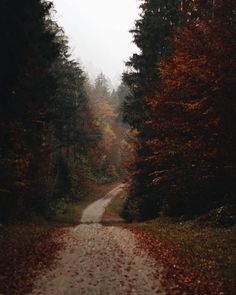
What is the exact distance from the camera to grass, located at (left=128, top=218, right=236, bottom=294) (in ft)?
39.3

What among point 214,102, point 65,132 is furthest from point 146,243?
point 65,132

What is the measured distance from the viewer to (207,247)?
15.1 metres

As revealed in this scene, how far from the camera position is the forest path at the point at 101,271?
10742mm

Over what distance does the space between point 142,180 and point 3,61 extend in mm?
14309

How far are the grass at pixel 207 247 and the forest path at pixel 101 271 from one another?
1.37 meters

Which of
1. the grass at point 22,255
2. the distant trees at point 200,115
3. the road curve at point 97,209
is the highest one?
the distant trees at point 200,115

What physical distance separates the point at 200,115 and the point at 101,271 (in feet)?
29.8

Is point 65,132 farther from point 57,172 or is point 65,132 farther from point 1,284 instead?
point 1,284

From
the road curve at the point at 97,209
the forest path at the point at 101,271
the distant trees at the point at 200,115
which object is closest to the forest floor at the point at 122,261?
the forest path at the point at 101,271

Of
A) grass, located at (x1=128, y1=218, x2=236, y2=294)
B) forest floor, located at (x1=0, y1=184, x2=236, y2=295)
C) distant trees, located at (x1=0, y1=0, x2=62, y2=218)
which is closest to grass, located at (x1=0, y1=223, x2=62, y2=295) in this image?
forest floor, located at (x1=0, y1=184, x2=236, y2=295)

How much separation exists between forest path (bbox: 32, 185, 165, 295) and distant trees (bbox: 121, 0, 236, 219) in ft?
17.2

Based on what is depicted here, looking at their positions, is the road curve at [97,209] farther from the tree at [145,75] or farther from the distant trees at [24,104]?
the distant trees at [24,104]

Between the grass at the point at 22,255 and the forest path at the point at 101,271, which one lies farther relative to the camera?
the grass at the point at 22,255

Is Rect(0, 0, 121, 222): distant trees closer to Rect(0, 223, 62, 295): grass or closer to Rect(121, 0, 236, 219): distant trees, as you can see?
Rect(0, 223, 62, 295): grass
